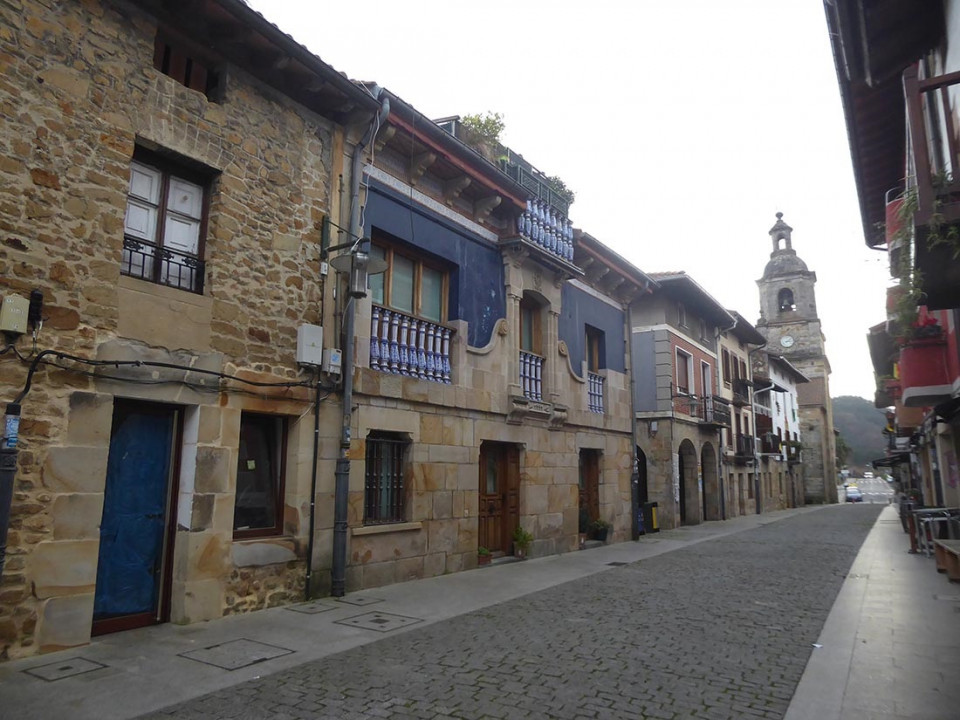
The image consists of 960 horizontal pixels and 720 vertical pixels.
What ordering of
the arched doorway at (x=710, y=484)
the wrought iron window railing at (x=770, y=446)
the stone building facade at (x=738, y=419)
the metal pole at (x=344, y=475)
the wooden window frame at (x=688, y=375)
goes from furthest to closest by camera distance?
1. the wrought iron window railing at (x=770, y=446)
2. the stone building facade at (x=738, y=419)
3. the arched doorway at (x=710, y=484)
4. the wooden window frame at (x=688, y=375)
5. the metal pole at (x=344, y=475)

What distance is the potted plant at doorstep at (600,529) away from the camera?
45.7 ft

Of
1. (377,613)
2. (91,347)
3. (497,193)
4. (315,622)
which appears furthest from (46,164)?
(497,193)

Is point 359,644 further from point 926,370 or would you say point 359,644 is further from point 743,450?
point 743,450

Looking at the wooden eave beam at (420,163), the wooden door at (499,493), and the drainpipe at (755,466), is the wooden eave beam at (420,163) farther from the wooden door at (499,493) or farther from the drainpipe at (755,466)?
the drainpipe at (755,466)

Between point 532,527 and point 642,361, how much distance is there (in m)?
11.1

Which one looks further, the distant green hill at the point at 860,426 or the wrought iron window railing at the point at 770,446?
the distant green hill at the point at 860,426

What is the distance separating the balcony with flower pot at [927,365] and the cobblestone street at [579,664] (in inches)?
141

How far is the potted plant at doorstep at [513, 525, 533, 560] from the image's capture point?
1116 centimetres

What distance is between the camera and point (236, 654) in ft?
17.5

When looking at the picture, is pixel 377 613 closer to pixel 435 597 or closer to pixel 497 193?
pixel 435 597

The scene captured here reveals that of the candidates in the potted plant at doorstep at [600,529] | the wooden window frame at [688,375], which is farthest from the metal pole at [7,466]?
the wooden window frame at [688,375]

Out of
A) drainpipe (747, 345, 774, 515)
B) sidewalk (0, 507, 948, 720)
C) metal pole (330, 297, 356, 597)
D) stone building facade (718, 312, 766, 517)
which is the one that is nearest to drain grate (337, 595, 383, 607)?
sidewalk (0, 507, 948, 720)

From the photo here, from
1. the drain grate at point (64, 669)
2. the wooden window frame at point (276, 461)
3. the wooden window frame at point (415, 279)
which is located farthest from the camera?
the wooden window frame at point (415, 279)

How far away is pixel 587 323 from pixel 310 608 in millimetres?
8869
